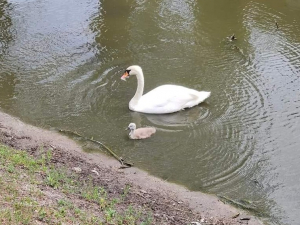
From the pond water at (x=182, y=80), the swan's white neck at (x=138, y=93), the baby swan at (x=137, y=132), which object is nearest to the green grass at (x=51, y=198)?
the pond water at (x=182, y=80)

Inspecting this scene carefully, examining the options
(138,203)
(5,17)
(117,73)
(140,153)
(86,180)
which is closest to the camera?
(138,203)

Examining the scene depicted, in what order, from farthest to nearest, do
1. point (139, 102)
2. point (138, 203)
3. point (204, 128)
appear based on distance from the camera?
point (139, 102) < point (204, 128) < point (138, 203)

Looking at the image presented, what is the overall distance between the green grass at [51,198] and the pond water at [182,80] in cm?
149

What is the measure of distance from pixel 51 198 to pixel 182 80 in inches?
225

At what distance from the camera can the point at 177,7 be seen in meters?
15.9

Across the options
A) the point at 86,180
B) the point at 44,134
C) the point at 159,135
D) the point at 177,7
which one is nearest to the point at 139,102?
the point at 159,135

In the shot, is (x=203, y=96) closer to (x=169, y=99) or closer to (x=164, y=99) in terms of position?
(x=169, y=99)

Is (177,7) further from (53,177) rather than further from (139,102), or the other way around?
(53,177)

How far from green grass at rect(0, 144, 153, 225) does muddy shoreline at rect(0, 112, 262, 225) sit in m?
0.26

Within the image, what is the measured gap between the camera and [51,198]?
6.42 meters

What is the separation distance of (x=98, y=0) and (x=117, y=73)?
5.52m

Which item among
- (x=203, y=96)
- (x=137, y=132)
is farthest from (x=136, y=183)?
(x=203, y=96)

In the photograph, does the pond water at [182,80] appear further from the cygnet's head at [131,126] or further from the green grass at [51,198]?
the green grass at [51,198]

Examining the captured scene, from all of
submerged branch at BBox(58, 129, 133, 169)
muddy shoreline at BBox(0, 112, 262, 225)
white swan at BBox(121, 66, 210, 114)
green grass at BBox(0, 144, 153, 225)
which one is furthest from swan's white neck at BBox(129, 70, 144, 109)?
green grass at BBox(0, 144, 153, 225)
